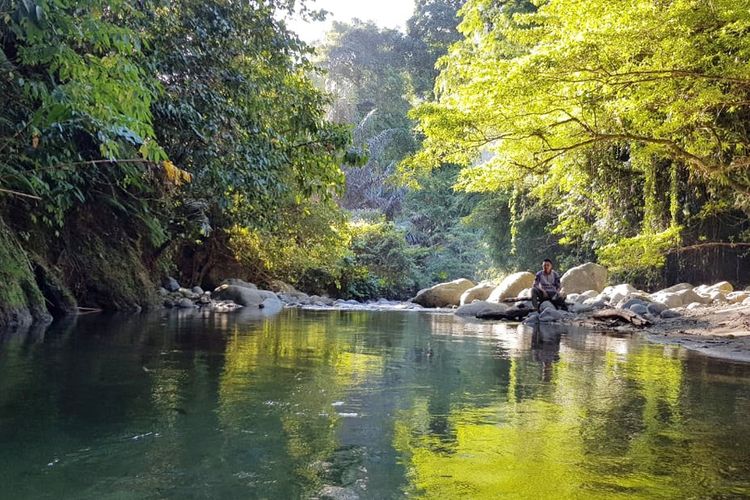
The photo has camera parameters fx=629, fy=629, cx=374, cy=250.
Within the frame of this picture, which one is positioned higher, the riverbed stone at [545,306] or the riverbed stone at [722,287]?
the riverbed stone at [722,287]

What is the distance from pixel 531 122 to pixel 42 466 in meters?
7.53

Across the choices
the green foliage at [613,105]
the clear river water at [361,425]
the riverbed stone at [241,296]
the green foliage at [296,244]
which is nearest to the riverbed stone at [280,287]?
the green foliage at [296,244]

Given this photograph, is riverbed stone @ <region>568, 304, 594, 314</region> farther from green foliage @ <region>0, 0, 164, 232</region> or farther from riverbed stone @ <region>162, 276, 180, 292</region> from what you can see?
riverbed stone @ <region>162, 276, 180, 292</region>

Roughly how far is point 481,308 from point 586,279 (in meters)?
4.40

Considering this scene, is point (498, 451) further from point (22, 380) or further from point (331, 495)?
point (22, 380)

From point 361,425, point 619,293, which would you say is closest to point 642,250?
point 619,293

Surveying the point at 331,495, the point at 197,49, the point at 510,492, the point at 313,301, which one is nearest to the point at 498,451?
A: the point at 510,492

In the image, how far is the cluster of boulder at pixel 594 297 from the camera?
11031 millimetres

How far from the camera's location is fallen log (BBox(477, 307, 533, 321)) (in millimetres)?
11828

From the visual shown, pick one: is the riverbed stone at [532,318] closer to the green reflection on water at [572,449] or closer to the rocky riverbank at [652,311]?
the rocky riverbank at [652,311]

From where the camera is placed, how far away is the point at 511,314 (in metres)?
12.0

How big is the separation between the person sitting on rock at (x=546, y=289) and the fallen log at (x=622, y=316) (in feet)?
4.20

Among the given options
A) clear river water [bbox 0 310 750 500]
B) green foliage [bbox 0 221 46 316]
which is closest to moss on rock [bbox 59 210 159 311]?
green foliage [bbox 0 221 46 316]

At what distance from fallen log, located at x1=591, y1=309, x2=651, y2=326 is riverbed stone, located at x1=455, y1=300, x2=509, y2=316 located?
229 cm
